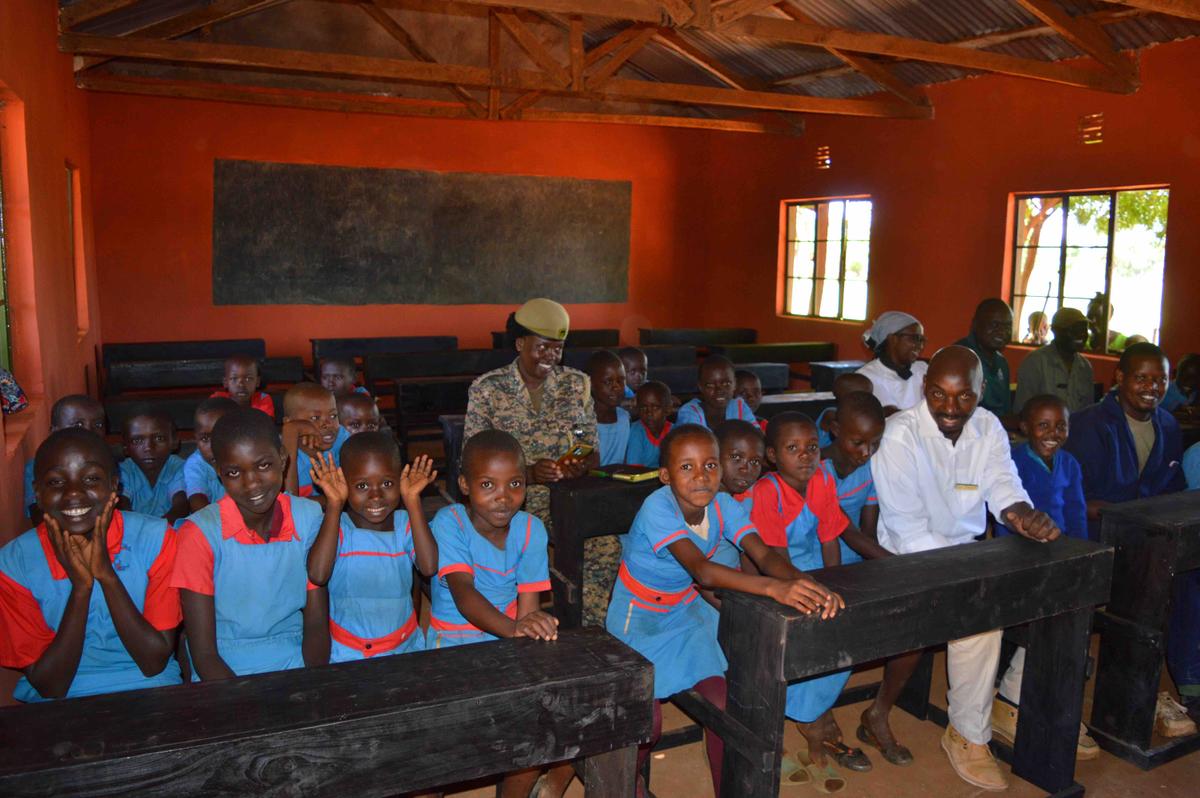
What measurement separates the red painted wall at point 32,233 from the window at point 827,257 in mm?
8025

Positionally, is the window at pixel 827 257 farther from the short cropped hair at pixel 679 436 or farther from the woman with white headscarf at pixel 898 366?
the short cropped hair at pixel 679 436

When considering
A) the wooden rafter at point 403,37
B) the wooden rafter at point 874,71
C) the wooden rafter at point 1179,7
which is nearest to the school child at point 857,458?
the wooden rafter at point 1179,7

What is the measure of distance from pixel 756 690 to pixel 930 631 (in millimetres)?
551

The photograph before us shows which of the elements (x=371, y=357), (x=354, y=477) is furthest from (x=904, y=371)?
(x=371, y=357)

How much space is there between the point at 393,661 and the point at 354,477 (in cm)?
73

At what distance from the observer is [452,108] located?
986cm

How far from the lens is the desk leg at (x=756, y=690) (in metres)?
2.21

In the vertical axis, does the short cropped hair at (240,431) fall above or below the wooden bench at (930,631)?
above

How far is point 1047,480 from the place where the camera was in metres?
3.49

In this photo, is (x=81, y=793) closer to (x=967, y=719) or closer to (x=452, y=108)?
(x=967, y=719)

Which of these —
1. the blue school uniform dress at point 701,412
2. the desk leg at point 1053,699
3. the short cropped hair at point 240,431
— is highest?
the short cropped hair at point 240,431

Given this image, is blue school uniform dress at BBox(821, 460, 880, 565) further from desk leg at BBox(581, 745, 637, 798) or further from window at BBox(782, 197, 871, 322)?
window at BBox(782, 197, 871, 322)

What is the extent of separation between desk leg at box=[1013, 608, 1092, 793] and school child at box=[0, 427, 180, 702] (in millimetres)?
2614

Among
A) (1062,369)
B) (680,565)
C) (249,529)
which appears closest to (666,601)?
(680,565)
